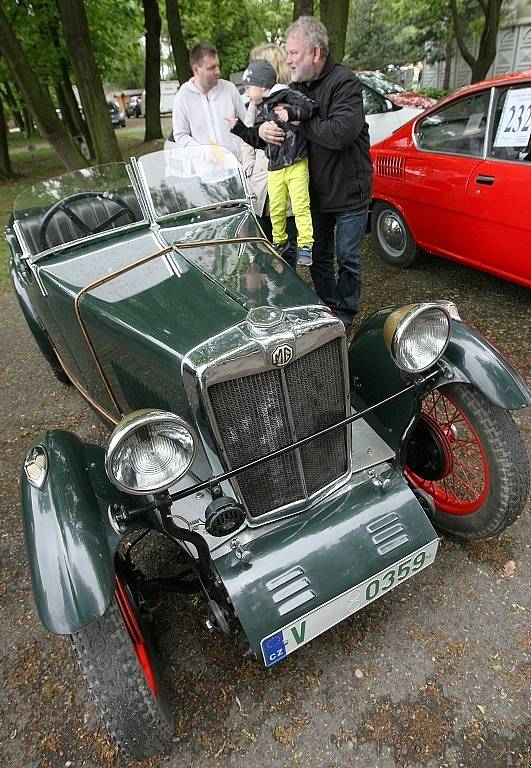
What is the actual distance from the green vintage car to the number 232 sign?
7.23ft

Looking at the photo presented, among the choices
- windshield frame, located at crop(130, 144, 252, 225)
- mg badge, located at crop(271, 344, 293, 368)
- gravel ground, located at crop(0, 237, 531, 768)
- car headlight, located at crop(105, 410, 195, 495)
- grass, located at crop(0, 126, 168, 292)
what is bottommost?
grass, located at crop(0, 126, 168, 292)

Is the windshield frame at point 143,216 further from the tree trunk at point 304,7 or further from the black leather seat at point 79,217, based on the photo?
the tree trunk at point 304,7

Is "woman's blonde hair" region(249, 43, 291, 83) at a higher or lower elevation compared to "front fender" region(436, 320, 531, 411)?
higher

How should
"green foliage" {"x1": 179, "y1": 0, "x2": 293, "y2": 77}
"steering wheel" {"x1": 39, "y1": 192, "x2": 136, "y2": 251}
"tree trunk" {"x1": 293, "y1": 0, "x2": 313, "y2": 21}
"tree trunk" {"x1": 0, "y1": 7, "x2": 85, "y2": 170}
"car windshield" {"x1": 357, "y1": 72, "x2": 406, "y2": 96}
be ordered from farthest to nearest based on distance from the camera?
"green foliage" {"x1": 179, "y1": 0, "x2": 293, "y2": 77}, "tree trunk" {"x1": 0, "y1": 7, "x2": 85, "y2": 170}, "car windshield" {"x1": 357, "y1": 72, "x2": 406, "y2": 96}, "tree trunk" {"x1": 293, "y1": 0, "x2": 313, "y2": 21}, "steering wheel" {"x1": 39, "y1": 192, "x2": 136, "y2": 251}

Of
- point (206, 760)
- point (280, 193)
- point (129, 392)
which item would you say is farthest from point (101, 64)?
point (206, 760)

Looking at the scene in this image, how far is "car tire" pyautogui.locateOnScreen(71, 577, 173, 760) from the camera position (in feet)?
5.33

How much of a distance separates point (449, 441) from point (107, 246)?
6.54ft

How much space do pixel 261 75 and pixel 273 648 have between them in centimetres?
330

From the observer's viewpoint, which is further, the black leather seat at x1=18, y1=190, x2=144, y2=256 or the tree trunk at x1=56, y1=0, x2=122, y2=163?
the tree trunk at x1=56, y1=0, x2=122, y2=163

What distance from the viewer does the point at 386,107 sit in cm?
749

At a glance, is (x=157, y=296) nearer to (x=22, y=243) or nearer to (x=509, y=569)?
(x=22, y=243)

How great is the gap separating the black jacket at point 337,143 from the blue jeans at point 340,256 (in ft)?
0.39

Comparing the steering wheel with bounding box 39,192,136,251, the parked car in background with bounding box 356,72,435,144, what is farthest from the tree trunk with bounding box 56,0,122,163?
the steering wheel with bounding box 39,192,136,251

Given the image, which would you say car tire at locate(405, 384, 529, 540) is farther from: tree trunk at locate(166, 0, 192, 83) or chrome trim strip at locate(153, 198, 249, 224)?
tree trunk at locate(166, 0, 192, 83)
